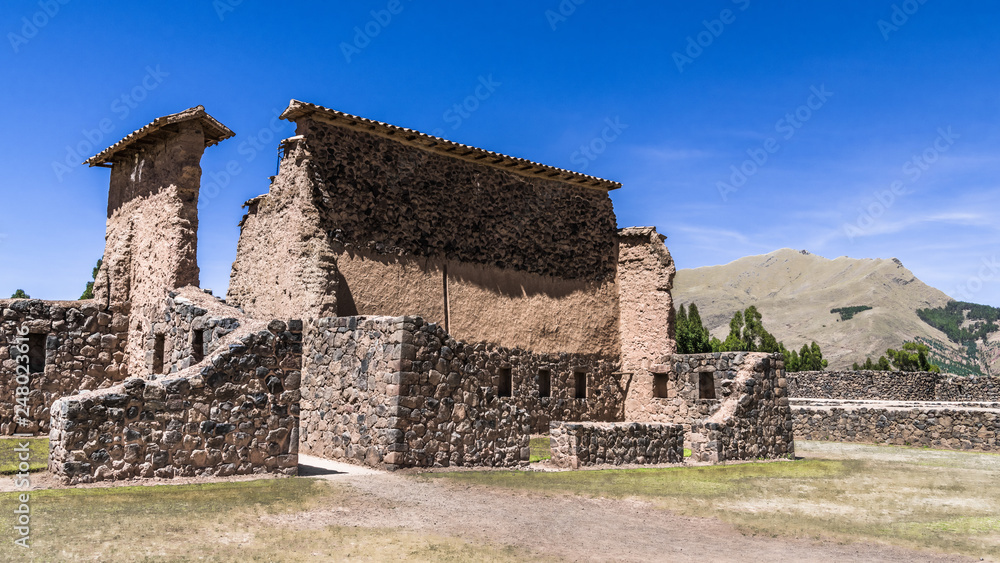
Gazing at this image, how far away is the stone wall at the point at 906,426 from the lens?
68.5 ft

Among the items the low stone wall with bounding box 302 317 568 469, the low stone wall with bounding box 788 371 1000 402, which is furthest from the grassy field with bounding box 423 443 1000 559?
the low stone wall with bounding box 788 371 1000 402

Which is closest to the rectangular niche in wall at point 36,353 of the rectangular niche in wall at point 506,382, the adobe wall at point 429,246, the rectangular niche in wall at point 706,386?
the adobe wall at point 429,246

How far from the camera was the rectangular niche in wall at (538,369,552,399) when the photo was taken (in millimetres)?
21125

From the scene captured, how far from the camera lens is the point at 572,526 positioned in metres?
8.63

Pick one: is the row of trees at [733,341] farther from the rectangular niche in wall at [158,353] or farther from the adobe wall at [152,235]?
the rectangular niche in wall at [158,353]

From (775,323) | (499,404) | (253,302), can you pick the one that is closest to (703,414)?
(499,404)

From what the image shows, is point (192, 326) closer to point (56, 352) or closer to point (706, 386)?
point (56, 352)

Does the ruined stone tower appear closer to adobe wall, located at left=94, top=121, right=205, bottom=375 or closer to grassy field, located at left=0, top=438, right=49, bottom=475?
adobe wall, located at left=94, top=121, right=205, bottom=375

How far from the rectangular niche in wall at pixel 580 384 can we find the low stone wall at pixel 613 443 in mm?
6323

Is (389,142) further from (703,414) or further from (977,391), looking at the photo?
(977,391)

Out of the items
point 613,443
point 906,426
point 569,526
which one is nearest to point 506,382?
point 613,443

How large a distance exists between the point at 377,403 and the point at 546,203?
35.4ft

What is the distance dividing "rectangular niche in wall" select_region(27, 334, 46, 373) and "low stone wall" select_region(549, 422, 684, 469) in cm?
1101

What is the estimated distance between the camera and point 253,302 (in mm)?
18781
